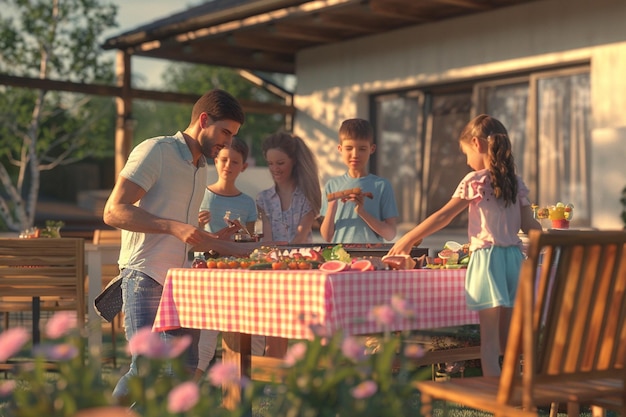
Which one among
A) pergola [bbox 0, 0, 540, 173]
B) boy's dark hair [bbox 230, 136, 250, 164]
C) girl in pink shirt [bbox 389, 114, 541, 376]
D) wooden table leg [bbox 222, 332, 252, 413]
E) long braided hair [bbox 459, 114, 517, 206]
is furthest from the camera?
pergola [bbox 0, 0, 540, 173]

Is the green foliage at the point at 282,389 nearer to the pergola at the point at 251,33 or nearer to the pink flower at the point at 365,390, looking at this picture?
the pink flower at the point at 365,390

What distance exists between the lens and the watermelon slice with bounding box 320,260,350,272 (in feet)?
14.4

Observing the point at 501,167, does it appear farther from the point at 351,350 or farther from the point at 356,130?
the point at 351,350

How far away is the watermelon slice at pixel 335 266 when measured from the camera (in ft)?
14.4

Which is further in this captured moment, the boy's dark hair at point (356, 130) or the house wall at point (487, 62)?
the house wall at point (487, 62)

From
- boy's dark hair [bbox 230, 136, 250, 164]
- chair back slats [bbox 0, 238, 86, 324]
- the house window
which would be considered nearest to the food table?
boy's dark hair [bbox 230, 136, 250, 164]

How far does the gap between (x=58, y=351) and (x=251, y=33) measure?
1118cm

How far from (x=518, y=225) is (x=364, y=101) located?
9504 millimetres

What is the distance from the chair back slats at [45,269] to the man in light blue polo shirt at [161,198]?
2.60 metres

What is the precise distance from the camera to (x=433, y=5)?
1207 centimetres

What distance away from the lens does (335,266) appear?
4434mm

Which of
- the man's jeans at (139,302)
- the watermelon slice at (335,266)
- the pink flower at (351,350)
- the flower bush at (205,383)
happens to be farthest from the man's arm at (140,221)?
the pink flower at (351,350)

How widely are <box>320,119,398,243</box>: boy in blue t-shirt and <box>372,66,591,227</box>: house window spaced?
5039 millimetres

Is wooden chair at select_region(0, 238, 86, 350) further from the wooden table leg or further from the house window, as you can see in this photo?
the house window
